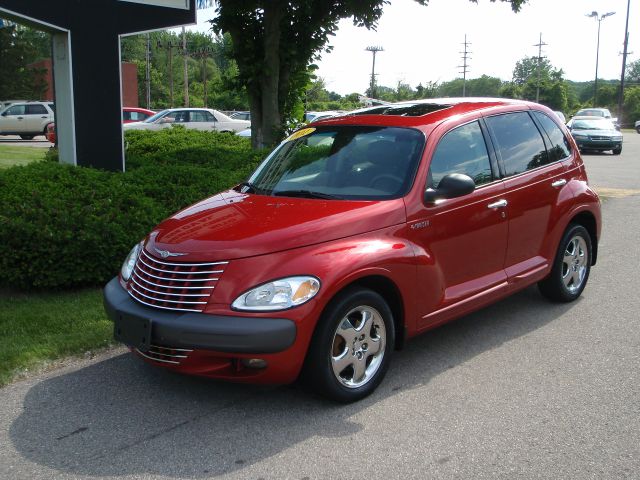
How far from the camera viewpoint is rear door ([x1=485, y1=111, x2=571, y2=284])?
5.52 m

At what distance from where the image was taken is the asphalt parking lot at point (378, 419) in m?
3.57

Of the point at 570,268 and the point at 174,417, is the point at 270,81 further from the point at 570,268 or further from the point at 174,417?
the point at 174,417

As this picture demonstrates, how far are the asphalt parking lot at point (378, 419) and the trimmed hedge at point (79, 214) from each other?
4.74 feet

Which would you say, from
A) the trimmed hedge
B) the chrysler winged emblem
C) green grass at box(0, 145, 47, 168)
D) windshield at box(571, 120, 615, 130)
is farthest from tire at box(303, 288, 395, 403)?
windshield at box(571, 120, 615, 130)

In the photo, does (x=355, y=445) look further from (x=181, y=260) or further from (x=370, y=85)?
(x=370, y=85)

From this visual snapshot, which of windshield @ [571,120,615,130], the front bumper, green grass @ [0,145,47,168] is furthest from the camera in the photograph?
windshield @ [571,120,615,130]

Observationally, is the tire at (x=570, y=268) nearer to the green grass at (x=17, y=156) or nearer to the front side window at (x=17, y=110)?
the green grass at (x=17, y=156)

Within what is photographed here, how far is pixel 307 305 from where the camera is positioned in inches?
155

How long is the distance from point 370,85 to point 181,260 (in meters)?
80.9

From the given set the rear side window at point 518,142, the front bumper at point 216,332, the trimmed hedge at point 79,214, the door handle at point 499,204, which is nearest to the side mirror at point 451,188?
the door handle at point 499,204

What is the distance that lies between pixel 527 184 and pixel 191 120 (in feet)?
67.5

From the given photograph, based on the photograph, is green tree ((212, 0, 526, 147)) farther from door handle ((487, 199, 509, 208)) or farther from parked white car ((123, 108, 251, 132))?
parked white car ((123, 108, 251, 132))

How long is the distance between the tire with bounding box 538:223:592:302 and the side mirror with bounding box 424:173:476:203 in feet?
5.75

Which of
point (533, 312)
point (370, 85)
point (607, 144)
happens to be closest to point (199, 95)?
point (370, 85)
